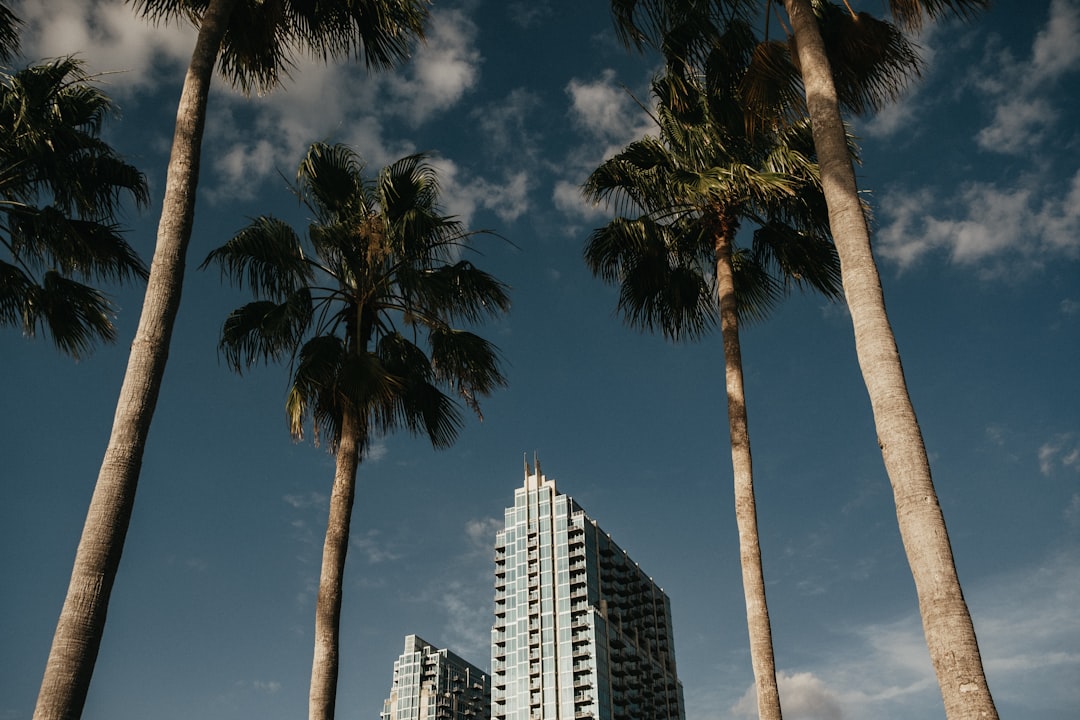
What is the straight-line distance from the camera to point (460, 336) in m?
13.5

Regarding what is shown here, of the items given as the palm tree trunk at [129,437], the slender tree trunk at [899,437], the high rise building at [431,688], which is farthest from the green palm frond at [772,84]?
the high rise building at [431,688]

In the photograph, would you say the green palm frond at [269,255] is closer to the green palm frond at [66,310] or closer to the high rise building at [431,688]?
the green palm frond at [66,310]

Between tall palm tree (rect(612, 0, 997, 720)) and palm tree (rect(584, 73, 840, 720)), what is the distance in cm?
189

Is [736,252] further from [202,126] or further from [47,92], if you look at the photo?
[47,92]

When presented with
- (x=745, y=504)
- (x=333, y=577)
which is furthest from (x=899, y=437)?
(x=333, y=577)

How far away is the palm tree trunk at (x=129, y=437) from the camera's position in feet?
18.3

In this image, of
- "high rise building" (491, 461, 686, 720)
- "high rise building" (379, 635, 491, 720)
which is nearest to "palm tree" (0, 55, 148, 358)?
"high rise building" (491, 461, 686, 720)

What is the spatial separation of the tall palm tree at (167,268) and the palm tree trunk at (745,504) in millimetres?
6626

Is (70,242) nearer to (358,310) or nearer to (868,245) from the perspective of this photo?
(358,310)

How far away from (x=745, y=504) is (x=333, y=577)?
5.97m

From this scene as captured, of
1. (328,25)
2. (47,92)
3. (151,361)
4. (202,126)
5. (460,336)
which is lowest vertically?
(151,361)

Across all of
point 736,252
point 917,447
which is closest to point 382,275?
point 736,252

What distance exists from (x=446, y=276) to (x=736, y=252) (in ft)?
19.8

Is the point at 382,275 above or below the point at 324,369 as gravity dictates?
above
